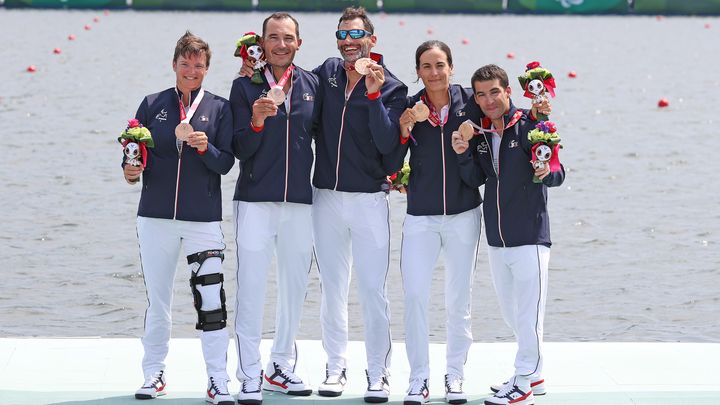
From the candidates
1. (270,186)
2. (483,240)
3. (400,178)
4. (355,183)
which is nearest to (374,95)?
(355,183)

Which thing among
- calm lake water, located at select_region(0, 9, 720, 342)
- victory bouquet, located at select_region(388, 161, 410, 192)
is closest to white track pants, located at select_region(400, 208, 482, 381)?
victory bouquet, located at select_region(388, 161, 410, 192)

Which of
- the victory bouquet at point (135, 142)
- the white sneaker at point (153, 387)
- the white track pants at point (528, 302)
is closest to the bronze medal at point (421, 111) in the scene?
the white track pants at point (528, 302)

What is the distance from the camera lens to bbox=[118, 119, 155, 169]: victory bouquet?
7.00 m

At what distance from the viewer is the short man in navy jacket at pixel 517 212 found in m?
7.20

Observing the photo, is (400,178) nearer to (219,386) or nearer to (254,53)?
(254,53)

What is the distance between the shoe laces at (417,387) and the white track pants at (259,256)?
836 millimetres

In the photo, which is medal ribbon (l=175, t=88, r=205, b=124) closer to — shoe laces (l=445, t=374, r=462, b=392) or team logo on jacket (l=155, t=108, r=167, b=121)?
team logo on jacket (l=155, t=108, r=167, b=121)

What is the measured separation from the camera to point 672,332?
1095cm

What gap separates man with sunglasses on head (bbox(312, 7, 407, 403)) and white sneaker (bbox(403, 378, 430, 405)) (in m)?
0.14

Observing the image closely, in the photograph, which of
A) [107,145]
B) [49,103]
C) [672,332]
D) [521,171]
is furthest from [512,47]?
[521,171]

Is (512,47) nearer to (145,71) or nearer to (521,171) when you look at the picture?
(145,71)

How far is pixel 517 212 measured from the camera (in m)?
7.22

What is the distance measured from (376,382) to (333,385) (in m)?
0.26

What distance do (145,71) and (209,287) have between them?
911 inches
